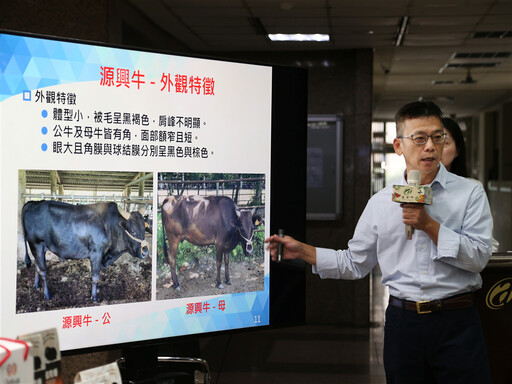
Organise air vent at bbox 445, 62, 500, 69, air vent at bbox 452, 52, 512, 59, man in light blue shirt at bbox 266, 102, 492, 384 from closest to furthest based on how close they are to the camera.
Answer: man in light blue shirt at bbox 266, 102, 492, 384 < air vent at bbox 452, 52, 512, 59 < air vent at bbox 445, 62, 500, 69

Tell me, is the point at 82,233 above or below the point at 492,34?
below

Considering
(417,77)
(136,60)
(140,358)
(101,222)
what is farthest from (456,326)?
(417,77)

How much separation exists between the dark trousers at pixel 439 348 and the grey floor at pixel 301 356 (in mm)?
2833

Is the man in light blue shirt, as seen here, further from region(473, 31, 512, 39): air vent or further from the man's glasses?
region(473, 31, 512, 39): air vent

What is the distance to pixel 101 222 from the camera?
203 centimetres

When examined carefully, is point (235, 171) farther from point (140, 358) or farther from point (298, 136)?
point (140, 358)

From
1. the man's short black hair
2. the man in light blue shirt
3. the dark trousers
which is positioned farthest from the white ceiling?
the dark trousers

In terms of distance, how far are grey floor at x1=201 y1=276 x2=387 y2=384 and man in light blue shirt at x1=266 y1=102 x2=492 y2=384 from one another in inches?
113

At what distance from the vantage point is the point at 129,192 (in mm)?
2068

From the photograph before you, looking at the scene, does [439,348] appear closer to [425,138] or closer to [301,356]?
[425,138]

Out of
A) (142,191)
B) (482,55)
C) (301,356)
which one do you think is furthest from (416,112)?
(482,55)

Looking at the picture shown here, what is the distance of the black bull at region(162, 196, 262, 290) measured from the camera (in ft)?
7.05

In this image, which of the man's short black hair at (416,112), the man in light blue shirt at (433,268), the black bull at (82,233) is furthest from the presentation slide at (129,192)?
the man's short black hair at (416,112)

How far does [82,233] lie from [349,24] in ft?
13.8
